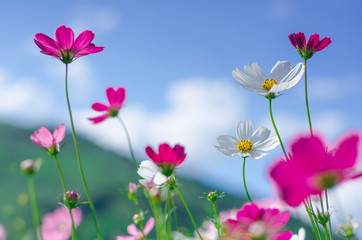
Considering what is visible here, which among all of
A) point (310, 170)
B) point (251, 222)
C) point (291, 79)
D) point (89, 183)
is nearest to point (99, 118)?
point (291, 79)

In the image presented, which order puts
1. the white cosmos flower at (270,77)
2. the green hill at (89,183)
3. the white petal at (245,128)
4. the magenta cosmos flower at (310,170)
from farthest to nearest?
the green hill at (89,183)
the white petal at (245,128)
the white cosmos flower at (270,77)
the magenta cosmos flower at (310,170)

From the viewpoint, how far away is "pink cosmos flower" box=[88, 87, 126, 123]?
1012mm

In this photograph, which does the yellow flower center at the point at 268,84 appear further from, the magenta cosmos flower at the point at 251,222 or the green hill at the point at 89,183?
the green hill at the point at 89,183

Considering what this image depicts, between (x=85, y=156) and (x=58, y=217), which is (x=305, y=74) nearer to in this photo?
(x=58, y=217)

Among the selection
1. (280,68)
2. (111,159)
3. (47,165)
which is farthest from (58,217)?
(111,159)

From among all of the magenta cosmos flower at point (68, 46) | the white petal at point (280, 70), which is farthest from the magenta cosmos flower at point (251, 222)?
the magenta cosmos flower at point (68, 46)

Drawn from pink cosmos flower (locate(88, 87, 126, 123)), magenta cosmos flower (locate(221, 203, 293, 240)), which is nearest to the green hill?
pink cosmos flower (locate(88, 87, 126, 123))

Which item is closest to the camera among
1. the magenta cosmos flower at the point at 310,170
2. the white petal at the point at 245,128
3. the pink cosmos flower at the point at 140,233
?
the magenta cosmos flower at the point at 310,170

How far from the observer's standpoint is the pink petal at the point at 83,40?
2.72 feet

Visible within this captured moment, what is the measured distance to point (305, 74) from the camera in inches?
29.1

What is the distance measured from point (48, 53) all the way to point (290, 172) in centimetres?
61

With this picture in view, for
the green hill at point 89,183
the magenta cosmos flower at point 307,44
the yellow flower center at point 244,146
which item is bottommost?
the green hill at point 89,183

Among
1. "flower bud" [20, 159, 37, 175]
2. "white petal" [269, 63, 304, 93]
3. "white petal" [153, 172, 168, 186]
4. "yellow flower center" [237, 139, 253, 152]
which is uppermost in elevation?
"white petal" [269, 63, 304, 93]

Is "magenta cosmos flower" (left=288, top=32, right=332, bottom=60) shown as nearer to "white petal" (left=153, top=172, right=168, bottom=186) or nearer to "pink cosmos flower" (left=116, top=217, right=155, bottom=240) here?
"white petal" (left=153, top=172, right=168, bottom=186)
